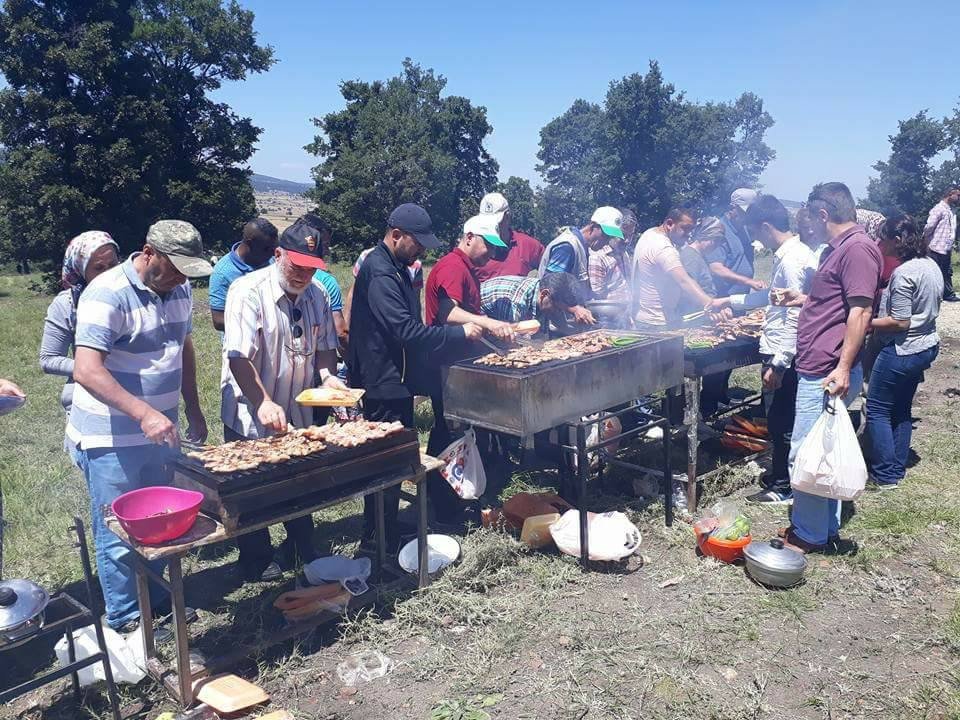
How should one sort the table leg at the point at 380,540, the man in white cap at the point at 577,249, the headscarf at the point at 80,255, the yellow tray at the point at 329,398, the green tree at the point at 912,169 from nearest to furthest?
the yellow tray at the point at 329,398, the headscarf at the point at 80,255, the table leg at the point at 380,540, the man in white cap at the point at 577,249, the green tree at the point at 912,169

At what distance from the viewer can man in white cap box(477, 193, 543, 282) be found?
6.05 m

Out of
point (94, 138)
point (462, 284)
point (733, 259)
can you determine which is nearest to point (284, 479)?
point (462, 284)

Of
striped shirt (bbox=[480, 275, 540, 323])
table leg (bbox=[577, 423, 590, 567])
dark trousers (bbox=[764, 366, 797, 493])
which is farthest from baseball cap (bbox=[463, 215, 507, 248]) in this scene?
dark trousers (bbox=[764, 366, 797, 493])

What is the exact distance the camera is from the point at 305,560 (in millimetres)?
4625

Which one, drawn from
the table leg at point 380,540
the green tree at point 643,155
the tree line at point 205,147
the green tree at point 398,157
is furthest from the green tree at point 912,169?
the table leg at point 380,540

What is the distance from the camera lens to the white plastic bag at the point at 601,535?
180 inches

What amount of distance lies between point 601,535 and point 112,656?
2960 millimetres

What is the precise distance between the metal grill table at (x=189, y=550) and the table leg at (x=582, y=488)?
1076mm

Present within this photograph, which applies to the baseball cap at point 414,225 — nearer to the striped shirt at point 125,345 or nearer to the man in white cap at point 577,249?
the striped shirt at point 125,345

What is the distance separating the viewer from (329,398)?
12.4ft

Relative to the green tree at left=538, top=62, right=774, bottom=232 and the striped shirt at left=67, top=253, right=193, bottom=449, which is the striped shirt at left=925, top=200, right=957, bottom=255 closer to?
the striped shirt at left=67, top=253, right=193, bottom=449

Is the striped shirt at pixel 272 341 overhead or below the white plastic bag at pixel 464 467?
overhead

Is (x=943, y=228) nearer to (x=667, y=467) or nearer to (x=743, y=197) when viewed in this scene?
(x=743, y=197)

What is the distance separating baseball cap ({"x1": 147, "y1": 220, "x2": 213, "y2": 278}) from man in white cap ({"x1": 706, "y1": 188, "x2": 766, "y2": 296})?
613 cm
